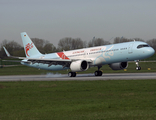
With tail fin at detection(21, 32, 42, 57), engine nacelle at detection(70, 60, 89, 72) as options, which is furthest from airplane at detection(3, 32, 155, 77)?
tail fin at detection(21, 32, 42, 57)

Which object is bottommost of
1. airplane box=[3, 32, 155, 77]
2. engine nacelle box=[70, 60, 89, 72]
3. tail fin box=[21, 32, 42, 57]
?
engine nacelle box=[70, 60, 89, 72]

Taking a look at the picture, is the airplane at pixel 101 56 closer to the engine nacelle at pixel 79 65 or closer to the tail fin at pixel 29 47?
the engine nacelle at pixel 79 65

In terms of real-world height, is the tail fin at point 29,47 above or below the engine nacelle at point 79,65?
above

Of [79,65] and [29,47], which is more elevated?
[29,47]

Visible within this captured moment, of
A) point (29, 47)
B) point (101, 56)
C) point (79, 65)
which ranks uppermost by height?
point (29, 47)

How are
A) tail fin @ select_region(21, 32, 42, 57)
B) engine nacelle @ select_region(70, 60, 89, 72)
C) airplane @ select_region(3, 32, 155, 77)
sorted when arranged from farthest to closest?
1. tail fin @ select_region(21, 32, 42, 57)
2. engine nacelle @ select_region(70, 60, 89, 72)
3. airplane @ select_region(3, 32, 155, 77)

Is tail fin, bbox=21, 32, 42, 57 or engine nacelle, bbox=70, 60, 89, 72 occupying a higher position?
tail fin, bbox=21, 32, 42, 57

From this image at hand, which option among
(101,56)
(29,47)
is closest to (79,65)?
(101,56)

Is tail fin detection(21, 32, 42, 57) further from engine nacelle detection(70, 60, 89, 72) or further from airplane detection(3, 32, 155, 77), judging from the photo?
engine nacelle detection(70, 60, 89, 72)

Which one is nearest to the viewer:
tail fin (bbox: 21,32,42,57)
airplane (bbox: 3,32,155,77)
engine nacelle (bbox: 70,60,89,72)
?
airplane (bbox: 3,32,155,77)

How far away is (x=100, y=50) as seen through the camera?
37.3 m

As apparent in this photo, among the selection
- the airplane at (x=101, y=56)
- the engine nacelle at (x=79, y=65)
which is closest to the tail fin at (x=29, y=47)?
the airplane at (x=101, y=56)

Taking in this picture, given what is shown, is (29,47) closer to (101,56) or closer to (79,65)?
Answer: (79,65)
